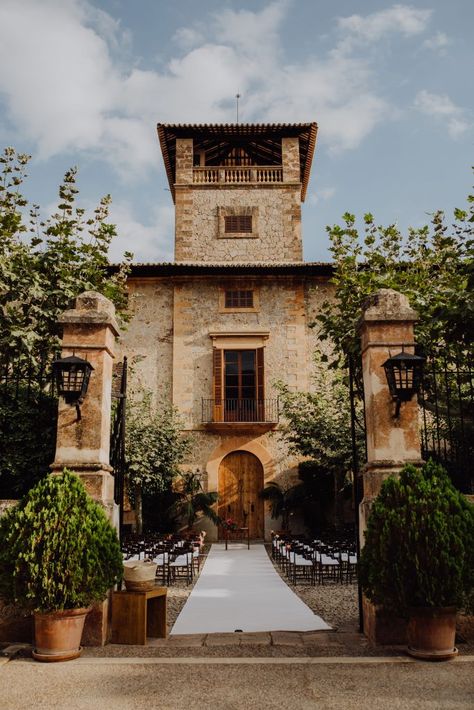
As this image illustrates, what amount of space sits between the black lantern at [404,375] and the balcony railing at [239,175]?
16396mm

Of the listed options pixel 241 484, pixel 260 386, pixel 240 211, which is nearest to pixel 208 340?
pixel 260 386

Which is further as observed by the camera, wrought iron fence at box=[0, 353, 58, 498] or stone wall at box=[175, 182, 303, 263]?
stone wall at box=[175, 182, 303, 263]

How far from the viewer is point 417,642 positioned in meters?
4.31

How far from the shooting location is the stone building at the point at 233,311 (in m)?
17.8

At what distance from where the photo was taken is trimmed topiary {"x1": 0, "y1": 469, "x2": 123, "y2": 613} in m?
4.39

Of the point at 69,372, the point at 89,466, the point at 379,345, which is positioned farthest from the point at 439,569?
the point at 69,372

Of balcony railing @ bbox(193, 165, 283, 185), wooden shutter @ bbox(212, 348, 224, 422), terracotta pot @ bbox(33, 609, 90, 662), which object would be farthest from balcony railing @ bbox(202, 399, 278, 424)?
terracotta pot @ bbox(33, 609, 90, 662)

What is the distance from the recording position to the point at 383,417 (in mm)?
5141

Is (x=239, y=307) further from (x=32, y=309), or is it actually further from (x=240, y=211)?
(x=32, y=309)

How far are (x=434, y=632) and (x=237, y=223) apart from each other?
1707cm

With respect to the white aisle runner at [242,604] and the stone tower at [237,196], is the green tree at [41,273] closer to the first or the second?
the white aisle runner at [242,604]

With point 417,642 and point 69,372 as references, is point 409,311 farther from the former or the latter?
point 69,372

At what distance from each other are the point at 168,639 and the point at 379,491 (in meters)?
2.23

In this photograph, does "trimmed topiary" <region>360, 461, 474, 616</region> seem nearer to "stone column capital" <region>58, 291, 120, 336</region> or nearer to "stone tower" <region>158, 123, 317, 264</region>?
"stone column capital" <region>58, 291, 120, 336</region>
